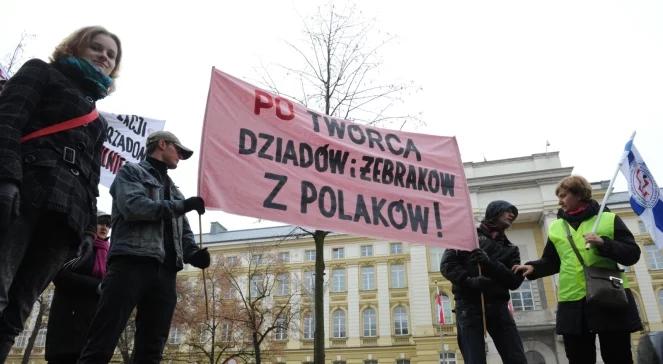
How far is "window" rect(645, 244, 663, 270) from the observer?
3356 centimetres

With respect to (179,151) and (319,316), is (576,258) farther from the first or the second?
(319,316)

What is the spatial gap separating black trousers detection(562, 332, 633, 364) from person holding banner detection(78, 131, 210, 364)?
2.98 metres

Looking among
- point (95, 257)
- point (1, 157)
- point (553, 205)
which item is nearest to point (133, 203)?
point (1, 157)

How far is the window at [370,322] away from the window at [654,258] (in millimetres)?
20131

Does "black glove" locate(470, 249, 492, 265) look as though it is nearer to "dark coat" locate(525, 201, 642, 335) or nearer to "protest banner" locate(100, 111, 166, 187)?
"dark coat" locate(525, 201, 642, 335)

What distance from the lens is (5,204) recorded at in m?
2.21

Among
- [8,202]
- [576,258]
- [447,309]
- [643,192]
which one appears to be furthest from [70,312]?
[447,309]

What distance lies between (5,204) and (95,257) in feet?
8.43

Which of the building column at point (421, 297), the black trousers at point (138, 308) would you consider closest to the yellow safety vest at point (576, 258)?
the black trousers at point (138, 308)

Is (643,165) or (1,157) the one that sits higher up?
(643,165)

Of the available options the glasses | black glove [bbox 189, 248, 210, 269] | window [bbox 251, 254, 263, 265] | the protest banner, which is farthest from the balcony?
the glasses

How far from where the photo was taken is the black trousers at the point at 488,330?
4.29 meters

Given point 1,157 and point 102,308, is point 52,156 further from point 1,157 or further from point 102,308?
point 102,308

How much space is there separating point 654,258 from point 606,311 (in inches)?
1438
